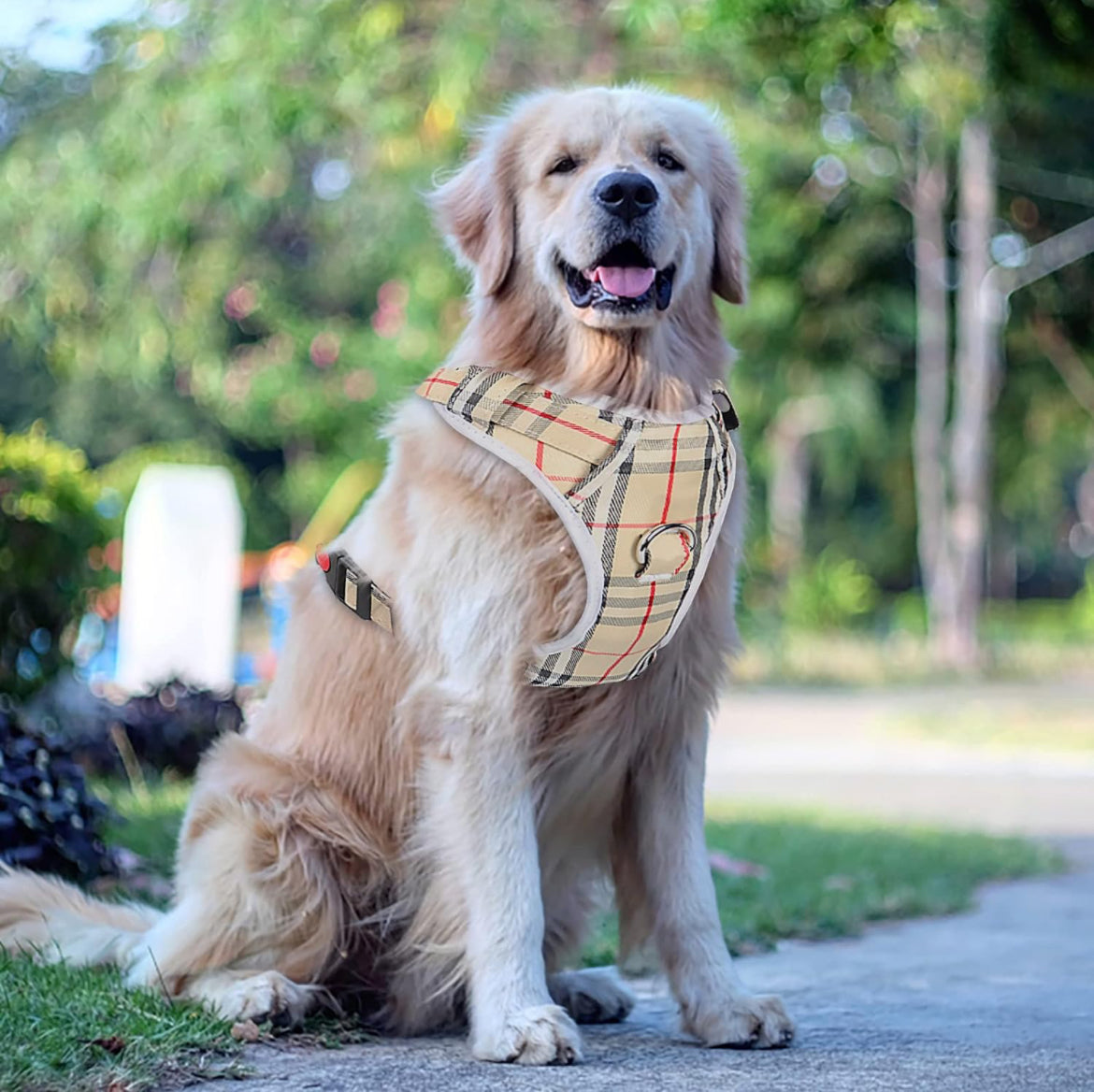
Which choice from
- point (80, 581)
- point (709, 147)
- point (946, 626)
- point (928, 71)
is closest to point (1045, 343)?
point (946, 626)

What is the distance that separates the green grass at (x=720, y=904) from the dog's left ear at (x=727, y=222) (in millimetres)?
1998

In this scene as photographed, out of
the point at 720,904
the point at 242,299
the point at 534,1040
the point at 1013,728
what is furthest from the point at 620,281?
the point at 242,299

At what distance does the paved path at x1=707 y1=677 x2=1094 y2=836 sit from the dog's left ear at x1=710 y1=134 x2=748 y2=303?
4912 millimetres

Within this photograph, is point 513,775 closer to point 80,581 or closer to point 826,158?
point 80,581

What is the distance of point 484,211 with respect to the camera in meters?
3.75

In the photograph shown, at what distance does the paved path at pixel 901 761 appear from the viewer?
9.25m

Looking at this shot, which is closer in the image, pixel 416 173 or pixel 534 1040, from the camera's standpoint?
pixel 534 1040

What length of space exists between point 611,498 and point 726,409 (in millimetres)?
513

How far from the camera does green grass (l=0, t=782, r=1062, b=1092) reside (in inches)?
114

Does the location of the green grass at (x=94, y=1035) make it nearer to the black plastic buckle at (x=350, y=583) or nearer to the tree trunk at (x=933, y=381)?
the black plastic buckle at (x=350, y=583)

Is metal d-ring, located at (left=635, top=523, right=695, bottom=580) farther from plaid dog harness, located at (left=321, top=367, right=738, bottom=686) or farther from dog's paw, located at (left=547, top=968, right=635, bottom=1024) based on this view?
dog's paw, located at (left=547, top=968, right=635, bottom=1024)

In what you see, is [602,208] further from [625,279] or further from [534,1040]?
[534,1040]

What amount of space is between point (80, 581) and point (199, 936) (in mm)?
4705

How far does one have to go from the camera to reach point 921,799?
9.66 meters
